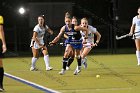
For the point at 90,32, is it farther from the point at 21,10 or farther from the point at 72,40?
the point at 21,10

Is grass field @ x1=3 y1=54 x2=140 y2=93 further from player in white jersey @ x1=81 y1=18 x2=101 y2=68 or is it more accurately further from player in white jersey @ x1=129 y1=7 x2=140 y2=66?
player in white jersey @ x1=129 y1=7 x2=140 y2=66

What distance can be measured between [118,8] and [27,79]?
18.8 meters

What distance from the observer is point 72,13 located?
3209 centimetres

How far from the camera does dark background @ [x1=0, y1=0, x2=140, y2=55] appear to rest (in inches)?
1180

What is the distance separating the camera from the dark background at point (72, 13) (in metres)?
30.0

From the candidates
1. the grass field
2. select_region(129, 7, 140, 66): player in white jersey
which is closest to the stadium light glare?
select_region(129, 7, 140, 66): player in white jersey

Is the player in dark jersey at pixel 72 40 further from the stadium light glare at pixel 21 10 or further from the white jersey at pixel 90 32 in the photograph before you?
the stadium light glare at pixel 21 10

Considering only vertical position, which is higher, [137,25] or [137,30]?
[137,25]

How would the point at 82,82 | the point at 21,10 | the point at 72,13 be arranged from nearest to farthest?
the point at 82,82
the point at 21,10
the point at 72,13

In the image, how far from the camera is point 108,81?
45.9 ft

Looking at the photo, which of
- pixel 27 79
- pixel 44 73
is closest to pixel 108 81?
pixel 27 79

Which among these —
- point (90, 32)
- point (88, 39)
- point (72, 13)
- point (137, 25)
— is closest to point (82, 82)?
point (88, 39)

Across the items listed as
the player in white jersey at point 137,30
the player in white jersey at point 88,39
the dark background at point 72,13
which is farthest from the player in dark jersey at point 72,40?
the dark background at point 72,13

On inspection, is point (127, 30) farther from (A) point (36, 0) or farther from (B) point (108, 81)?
(B) point (108, 81)
